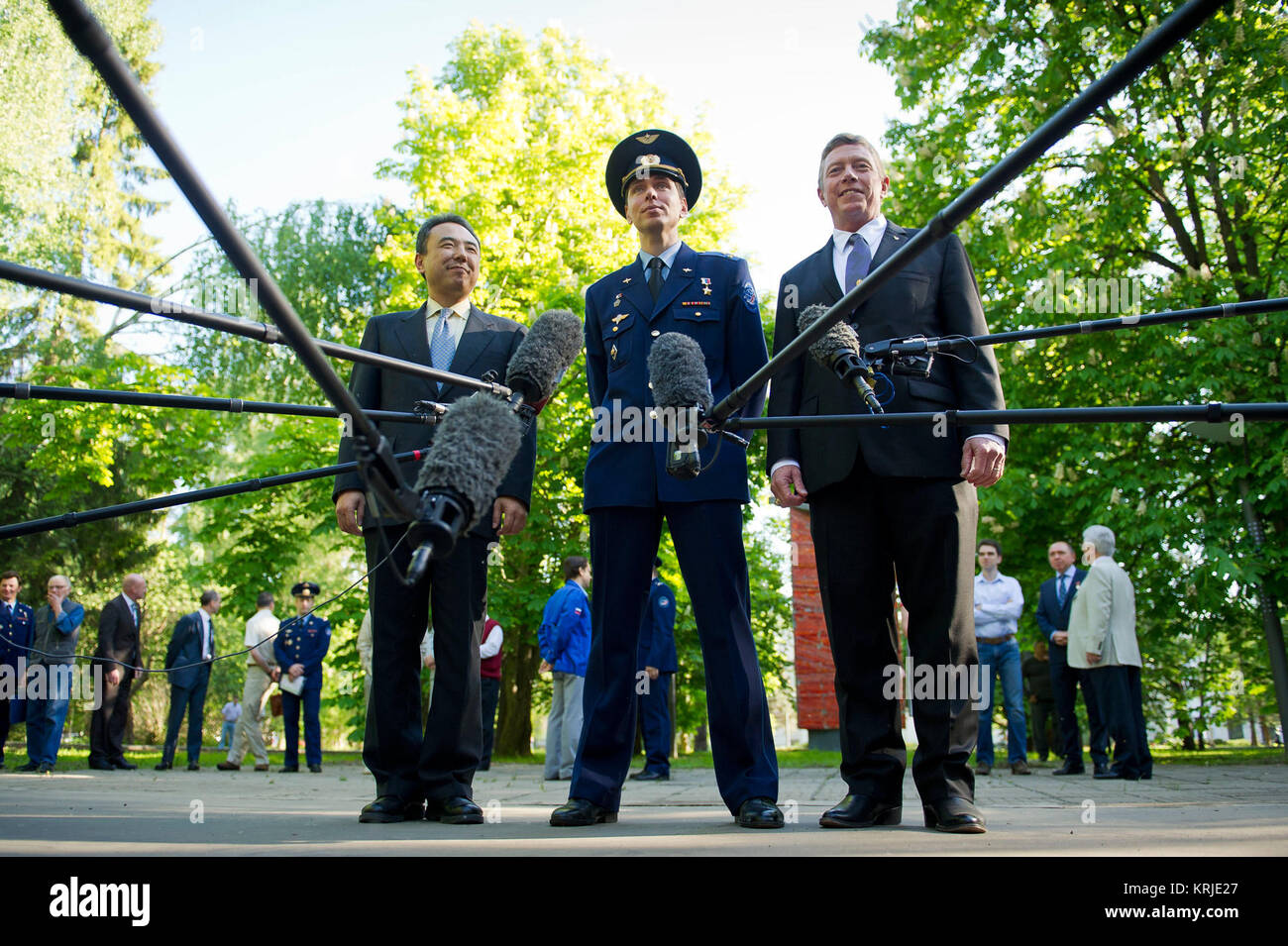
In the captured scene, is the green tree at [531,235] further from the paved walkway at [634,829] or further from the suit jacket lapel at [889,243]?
the suit jacket lapel at [889,243]

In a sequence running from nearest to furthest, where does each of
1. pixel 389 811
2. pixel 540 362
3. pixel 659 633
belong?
pixel 540 362
pixel 389 811
pixel 659 633

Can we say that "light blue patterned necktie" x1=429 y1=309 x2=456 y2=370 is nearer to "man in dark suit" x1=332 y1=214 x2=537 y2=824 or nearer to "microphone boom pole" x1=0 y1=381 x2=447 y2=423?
"man in dark suit" x1=332 y1=214 x2=537 y2=824

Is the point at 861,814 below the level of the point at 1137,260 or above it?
below

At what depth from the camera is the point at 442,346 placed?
16.6 ft

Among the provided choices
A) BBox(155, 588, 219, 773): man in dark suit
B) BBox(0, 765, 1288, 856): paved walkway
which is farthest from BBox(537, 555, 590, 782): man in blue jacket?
BBox(155, 588, 219, 773): man in dark suit

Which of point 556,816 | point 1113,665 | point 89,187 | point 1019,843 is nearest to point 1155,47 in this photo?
point 1019,843

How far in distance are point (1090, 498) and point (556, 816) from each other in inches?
481

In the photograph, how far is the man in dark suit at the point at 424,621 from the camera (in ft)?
14.9

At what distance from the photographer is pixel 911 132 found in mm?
17750

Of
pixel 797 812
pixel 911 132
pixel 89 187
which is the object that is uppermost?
pixel 89 187

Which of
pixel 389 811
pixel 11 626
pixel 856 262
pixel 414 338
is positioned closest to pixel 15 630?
pixel 11 626

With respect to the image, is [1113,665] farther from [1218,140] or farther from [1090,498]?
[1218,140]

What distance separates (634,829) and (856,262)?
8.03ft

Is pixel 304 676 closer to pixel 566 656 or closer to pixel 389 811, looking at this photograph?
pixel 566 656
